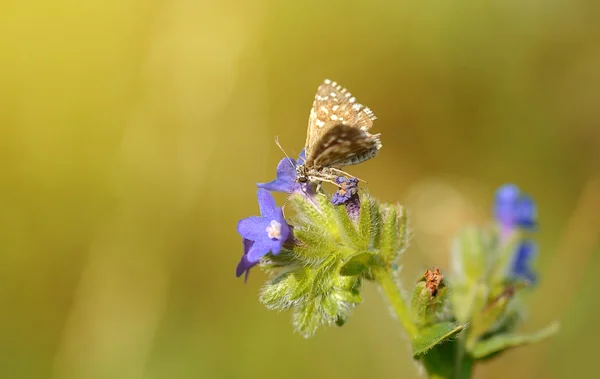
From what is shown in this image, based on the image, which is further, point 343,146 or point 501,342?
point 501,342

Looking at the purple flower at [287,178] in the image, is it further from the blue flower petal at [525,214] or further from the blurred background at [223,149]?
the blurred background at [223,149]

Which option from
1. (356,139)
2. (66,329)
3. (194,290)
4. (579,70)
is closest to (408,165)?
(579,70)

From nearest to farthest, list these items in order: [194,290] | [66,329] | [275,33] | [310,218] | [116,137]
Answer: [310,218]
[66,329]
[194,290]
[116,137]
[275,33]

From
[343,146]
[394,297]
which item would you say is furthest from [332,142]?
[394,297]

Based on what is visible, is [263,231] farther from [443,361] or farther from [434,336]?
[443,361]

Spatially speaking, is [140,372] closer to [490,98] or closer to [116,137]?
[116,137]

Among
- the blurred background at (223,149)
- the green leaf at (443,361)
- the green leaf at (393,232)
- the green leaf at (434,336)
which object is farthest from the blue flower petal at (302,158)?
the blurred background at (223,149)

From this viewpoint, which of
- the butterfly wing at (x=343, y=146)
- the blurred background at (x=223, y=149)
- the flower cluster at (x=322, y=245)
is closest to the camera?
the butterfly wing at (x=343, y=146)
